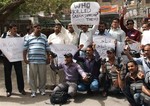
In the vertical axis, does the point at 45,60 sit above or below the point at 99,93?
above

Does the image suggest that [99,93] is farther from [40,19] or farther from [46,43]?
[40,19]

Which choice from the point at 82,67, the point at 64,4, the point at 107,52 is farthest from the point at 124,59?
the point at 64,4

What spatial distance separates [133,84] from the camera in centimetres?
717

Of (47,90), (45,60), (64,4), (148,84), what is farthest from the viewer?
(64,4)

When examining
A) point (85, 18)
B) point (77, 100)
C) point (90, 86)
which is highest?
point (85, 18)

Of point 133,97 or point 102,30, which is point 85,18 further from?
point 133,97

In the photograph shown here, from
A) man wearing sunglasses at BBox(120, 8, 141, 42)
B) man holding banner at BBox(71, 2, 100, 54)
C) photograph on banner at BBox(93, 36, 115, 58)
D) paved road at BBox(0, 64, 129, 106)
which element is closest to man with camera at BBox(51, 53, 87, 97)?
paved road at BBox(0, 64, 129, 106)

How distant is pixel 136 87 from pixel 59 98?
1.92 metres

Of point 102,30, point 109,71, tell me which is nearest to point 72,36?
point 102,30

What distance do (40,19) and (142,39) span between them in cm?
3479

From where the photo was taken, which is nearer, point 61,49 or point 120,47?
point 120,47

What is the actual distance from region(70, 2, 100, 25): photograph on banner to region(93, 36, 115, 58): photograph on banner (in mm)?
416

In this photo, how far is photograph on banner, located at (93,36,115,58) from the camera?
8859 mm

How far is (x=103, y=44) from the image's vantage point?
896 centimetres
